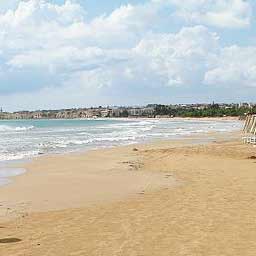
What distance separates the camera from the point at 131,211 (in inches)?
408

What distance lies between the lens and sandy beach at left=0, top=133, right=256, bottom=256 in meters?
7.46

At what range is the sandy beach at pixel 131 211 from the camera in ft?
24.5

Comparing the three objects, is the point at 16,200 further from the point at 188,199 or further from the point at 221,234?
the point at 221,234

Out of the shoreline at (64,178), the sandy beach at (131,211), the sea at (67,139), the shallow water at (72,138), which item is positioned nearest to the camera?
the sandy beach at (131,211)

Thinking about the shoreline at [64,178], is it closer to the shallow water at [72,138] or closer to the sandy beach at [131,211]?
the sandy beach at [131,211]

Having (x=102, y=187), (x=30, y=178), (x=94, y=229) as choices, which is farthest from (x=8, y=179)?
(x=94, y=229)

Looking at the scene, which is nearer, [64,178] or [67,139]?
[64,178]

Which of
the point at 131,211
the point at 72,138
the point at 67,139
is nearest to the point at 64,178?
the point at 131,211

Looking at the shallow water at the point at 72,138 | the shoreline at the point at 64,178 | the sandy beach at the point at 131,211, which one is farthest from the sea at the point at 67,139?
the sandy beach at the point at 131,211

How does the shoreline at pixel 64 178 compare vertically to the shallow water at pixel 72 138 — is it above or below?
above

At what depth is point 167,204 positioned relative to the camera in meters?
11.1

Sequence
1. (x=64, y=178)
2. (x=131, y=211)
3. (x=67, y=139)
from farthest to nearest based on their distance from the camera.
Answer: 1. (x=67, y=139)
2. (x=64, y=178)
3. (x=131, y=211)

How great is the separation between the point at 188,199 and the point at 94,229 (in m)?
3.65

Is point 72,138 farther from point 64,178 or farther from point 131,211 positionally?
point 131,211
